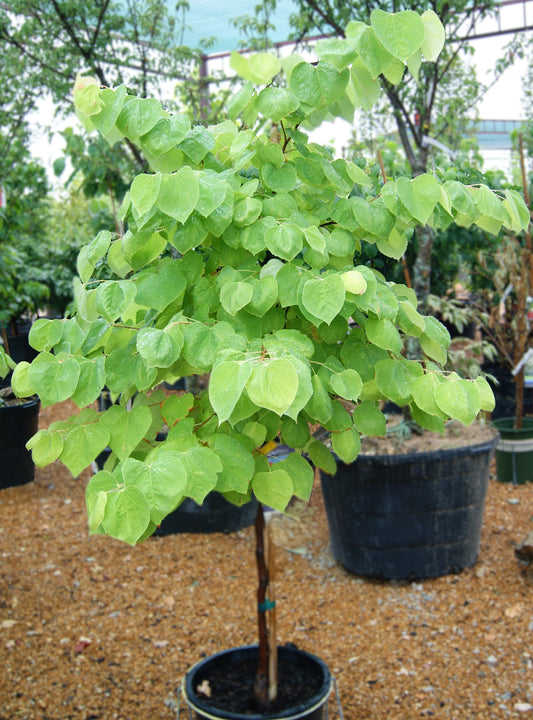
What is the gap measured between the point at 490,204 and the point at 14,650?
2352 mm

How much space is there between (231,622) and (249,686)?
2.55 feet

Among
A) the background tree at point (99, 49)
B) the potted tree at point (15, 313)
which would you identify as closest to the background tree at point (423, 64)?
the background tree at point (99, 49)

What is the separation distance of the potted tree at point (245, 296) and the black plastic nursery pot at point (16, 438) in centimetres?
50

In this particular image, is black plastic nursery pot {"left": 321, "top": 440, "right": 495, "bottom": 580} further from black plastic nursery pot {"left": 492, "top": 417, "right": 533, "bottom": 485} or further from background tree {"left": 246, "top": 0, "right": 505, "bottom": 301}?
black plastic nursery pot {"left": 492, "top": 417, "right": 533, "bottom": 485}

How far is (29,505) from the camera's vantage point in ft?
12.9

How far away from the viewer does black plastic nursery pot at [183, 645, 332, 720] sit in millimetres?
1708

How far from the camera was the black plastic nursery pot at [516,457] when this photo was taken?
404cm

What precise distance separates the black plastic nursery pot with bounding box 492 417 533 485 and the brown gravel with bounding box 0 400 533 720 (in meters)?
0.45

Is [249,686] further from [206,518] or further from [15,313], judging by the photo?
[206,518]

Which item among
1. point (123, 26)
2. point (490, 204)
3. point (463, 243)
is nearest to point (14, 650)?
point (490, 204)

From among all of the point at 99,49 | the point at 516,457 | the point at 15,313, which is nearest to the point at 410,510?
the point at 516,457

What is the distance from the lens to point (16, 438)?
62.6 inches

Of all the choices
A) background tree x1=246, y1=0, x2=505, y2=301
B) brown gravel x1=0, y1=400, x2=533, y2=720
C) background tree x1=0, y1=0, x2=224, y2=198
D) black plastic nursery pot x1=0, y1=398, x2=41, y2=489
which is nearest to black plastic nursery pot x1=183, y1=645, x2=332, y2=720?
brown gravel x1=0, y1=400, x2=533, y2=720

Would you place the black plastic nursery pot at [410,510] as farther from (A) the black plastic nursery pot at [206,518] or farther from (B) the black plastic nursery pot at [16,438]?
(B) the black plastic nursery pot at [16,438]
